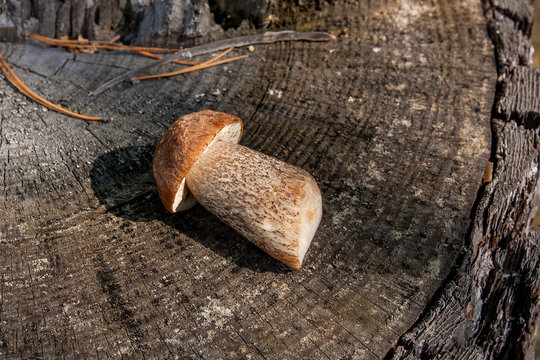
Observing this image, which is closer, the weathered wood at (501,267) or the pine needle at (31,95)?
the weathered wood at (501,267)

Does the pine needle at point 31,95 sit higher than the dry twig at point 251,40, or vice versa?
the dry twig at point 251,40

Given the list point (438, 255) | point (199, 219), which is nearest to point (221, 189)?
point (199, 219)

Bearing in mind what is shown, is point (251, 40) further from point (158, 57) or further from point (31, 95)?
point (31, 95)

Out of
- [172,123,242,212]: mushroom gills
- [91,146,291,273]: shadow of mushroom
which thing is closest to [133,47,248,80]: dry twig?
[91,146,291,273]: shadow of mushroom

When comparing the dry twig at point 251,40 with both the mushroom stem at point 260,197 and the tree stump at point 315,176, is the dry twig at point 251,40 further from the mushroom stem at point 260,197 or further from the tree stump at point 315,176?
the mushroom stem at point 260,197

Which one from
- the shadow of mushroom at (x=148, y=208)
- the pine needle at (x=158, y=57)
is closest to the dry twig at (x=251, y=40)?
the pine needle at (x=158, y=57)

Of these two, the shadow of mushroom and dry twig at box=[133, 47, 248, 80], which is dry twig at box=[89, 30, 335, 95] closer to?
dry twig at box=[133, 47, 248, 80]

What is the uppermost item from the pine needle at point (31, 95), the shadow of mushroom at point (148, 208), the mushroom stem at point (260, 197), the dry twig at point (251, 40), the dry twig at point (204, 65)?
the dry twig at point (251, 40)
